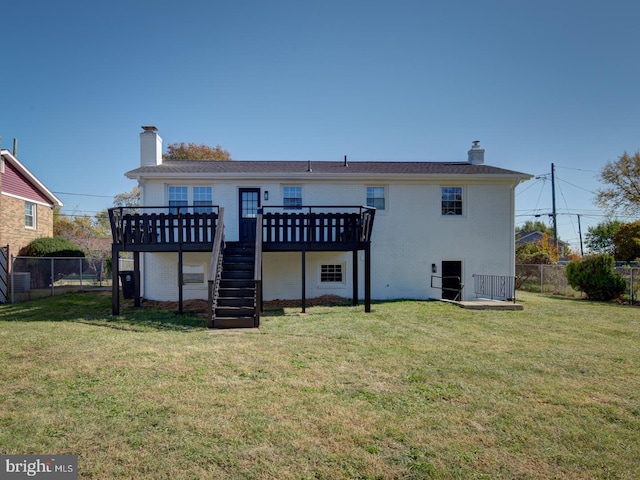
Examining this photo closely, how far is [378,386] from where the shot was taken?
459 centimetres

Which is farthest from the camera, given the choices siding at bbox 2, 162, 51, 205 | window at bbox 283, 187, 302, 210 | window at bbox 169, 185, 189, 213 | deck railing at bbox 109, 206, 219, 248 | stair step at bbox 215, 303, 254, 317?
siding at bbox 2, 162, 51, 205

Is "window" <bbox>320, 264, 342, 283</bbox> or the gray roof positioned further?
"window" <bbox>320, 264, 342, 283</bbox>

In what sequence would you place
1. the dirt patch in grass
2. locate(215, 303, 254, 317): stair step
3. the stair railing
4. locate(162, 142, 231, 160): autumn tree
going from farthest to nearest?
locate(162, 142, 231, 160): autumn tree < the dirt patch in grass < locate(215, 303, 254, 317): stair step < the stair railing

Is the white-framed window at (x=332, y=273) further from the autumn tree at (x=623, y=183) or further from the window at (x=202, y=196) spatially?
the autumn tree at (x=623, y=183)

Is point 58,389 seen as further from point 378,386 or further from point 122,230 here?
point 122,230

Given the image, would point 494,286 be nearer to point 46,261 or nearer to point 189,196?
point 189,196

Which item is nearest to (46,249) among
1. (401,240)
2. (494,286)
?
(401,240)

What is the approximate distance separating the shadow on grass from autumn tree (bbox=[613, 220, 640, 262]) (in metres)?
27.8

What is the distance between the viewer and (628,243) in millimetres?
24062

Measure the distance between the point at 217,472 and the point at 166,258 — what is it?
1129 centimetres

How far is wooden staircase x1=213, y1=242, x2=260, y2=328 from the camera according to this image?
27.2ft

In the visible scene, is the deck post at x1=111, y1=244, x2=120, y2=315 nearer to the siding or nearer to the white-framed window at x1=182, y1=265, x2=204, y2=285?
the white-framed window at x1=182, y1=265, x2=204, y2=285

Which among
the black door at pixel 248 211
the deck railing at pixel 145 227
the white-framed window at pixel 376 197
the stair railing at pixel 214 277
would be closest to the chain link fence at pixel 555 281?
the white-framed window at pixel 376 197

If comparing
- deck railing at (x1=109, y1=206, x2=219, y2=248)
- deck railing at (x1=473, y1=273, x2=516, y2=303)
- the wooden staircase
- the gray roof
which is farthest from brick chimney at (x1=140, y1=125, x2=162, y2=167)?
deck railing at (x1=473, y1=273, x2=516, y2=303)
